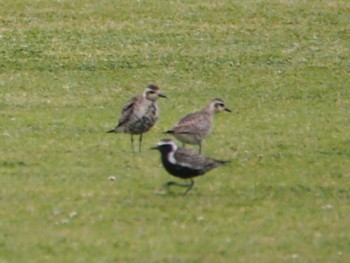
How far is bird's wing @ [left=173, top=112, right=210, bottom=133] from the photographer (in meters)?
16.4

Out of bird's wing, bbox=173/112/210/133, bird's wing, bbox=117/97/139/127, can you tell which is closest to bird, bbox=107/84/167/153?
bird's wing, bbox=117/97/139/127

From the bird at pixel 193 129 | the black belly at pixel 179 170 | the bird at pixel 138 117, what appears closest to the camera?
the black belly at pixel 179 170

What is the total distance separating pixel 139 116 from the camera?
55.3 ft

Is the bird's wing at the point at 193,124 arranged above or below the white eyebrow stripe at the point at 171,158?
below

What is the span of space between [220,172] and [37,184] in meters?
2.21

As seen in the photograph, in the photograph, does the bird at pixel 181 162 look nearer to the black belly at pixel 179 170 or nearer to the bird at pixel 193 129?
the black belly at pixel 179 170

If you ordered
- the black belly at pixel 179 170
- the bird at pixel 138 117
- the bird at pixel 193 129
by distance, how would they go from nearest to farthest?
the black belly at pixel 179 170, the bird at pixel 193 129, the bird at pixel 138 117

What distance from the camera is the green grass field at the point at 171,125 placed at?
12.5 m

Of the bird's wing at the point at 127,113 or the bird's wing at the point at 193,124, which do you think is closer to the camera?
the bird's wing at the point at 193,124

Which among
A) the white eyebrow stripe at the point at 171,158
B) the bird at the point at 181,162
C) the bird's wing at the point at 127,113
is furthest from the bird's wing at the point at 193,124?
the white eyebrow stripe at the point at 171,158

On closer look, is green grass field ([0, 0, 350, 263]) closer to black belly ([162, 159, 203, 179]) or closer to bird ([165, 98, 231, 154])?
black belly ([162, 159, 203, 179])

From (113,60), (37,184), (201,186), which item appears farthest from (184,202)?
(113,60)

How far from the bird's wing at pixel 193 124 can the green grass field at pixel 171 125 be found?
1.51ft

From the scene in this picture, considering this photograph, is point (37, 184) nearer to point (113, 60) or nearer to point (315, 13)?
point (113, 60)
